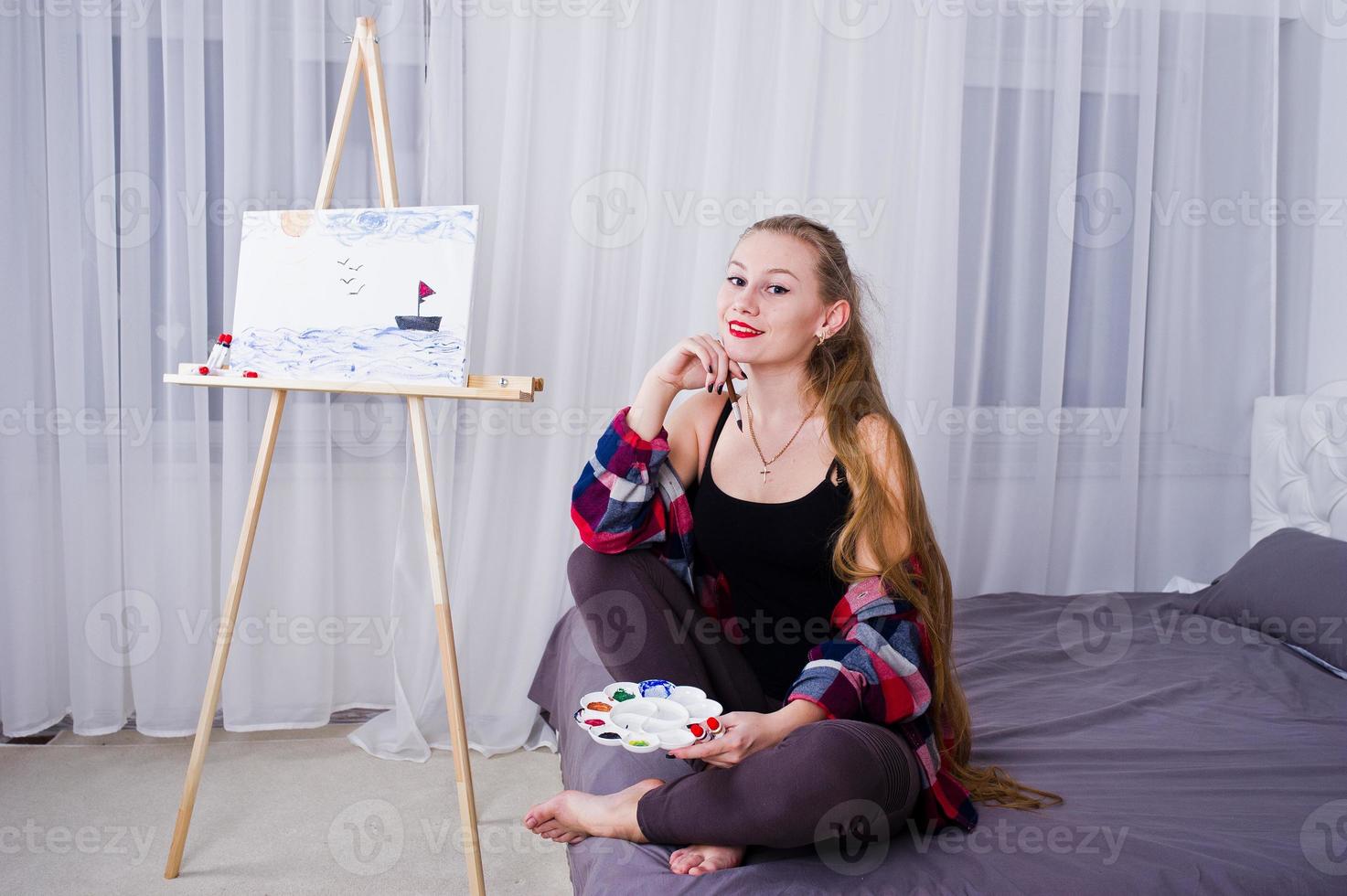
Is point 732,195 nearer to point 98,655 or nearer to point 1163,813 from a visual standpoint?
point 1163,813

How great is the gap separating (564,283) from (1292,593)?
1.84 m

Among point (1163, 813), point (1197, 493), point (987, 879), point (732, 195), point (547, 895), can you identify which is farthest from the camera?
point (1197, 493)

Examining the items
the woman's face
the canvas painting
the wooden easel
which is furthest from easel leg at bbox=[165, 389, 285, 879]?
the woman's face

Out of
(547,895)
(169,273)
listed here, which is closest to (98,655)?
(169,273)

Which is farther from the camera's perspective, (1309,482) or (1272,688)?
(1309,482)

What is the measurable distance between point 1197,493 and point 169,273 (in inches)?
109

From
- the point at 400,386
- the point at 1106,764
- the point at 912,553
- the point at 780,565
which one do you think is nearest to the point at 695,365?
the point at 780,565

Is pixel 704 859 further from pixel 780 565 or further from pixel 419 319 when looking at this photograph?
pixel 419 319

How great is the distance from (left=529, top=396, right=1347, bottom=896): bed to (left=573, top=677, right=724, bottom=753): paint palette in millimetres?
195

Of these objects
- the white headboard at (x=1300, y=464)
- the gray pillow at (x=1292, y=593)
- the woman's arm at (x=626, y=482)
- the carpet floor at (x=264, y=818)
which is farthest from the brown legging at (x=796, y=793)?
the white headboard at (x=1300, y=464)

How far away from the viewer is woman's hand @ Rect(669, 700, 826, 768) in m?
1.30

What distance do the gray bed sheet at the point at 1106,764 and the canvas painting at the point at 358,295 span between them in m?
0.71

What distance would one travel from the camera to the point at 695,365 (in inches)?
69.8

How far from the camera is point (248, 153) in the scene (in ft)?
8.34
